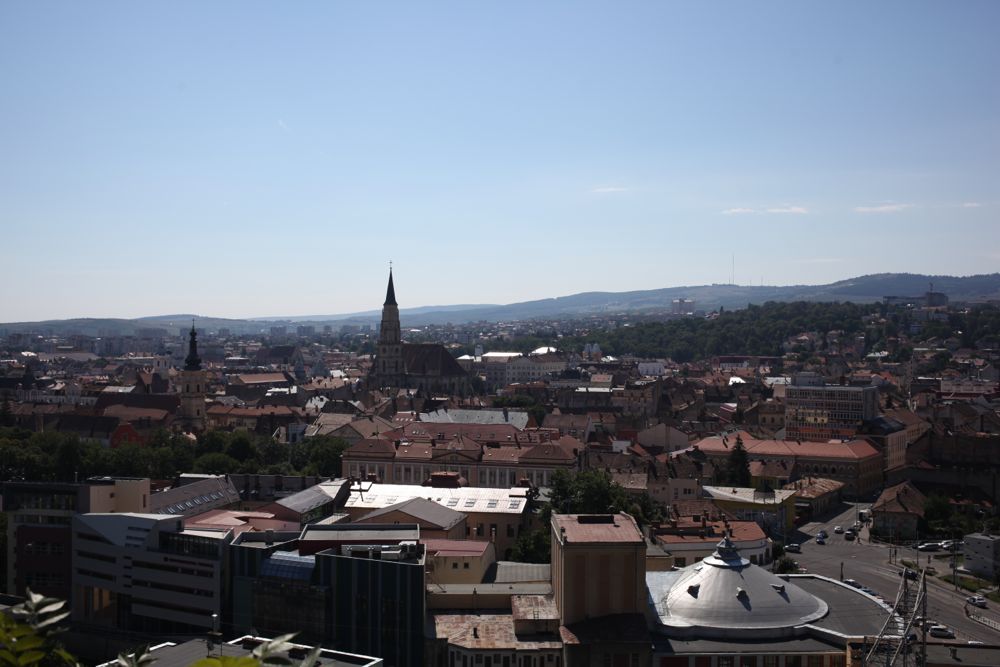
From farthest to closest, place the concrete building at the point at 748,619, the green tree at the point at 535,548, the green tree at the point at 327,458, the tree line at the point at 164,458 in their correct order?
the green tree at the point at 327,458
the tree line at the point at 164,458
the green tree at the point at 535,548
the concrete building at the point at 748,619

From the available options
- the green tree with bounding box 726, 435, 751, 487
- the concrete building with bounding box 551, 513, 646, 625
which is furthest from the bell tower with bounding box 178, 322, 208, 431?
the concrete building with bounding box 551, 513, 646, 625

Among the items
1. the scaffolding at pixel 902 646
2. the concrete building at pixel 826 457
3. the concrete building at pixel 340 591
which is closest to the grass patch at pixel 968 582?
the scaffolding at pixel 902 646

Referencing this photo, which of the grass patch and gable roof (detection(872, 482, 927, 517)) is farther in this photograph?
gable roof (detection(872, 482, 927, 517))

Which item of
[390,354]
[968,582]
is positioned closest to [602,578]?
[968,582]

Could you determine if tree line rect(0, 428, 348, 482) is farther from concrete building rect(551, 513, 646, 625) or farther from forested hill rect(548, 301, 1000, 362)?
forested hill rect(548, 301, 1000, 362)

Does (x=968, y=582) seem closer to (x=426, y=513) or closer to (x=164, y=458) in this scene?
(x=426, y=513)

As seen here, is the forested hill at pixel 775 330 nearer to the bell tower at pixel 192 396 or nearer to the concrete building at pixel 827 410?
the concrete building at pixel 827 410

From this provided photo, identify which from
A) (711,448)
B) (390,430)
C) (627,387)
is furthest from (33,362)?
(711,448)
